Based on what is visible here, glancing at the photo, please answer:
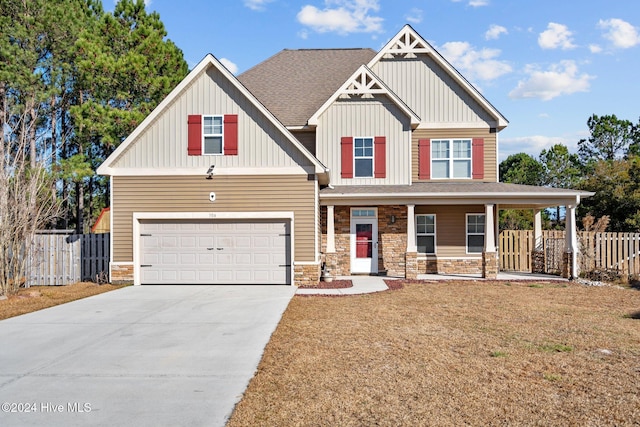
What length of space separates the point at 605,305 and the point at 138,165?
13016mm

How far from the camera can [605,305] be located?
1143 centimetres

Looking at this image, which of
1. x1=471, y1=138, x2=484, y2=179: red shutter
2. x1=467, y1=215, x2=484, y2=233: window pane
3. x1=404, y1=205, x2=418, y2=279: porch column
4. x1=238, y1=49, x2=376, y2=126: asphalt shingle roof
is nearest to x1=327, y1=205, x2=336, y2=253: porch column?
x1=404, y1=205, x2=418, y2=279: porch column

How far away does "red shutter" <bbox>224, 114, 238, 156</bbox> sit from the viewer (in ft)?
47.7

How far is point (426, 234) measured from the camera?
18.0 m

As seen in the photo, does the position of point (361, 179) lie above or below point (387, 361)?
above

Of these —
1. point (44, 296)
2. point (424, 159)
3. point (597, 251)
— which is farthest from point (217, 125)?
point (597, 251)

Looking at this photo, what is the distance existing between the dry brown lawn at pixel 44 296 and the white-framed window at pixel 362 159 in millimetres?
8750

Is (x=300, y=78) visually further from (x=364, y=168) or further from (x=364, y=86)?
(x=364, y=168)

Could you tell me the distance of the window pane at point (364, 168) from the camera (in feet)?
57.7

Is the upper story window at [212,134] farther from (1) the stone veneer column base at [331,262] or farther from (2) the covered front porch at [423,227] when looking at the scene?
(1) the stone veneer column base at [331,262]

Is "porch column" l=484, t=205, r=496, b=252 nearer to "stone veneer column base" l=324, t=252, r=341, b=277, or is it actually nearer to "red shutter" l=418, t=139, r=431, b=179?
"red shutter" l=418, t=139, r=431, b=179

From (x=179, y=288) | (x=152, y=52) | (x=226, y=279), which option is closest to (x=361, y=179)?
(x=226, y=279)

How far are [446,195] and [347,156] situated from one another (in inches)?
149

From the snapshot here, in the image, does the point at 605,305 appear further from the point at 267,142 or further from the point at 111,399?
the point at 111,399
